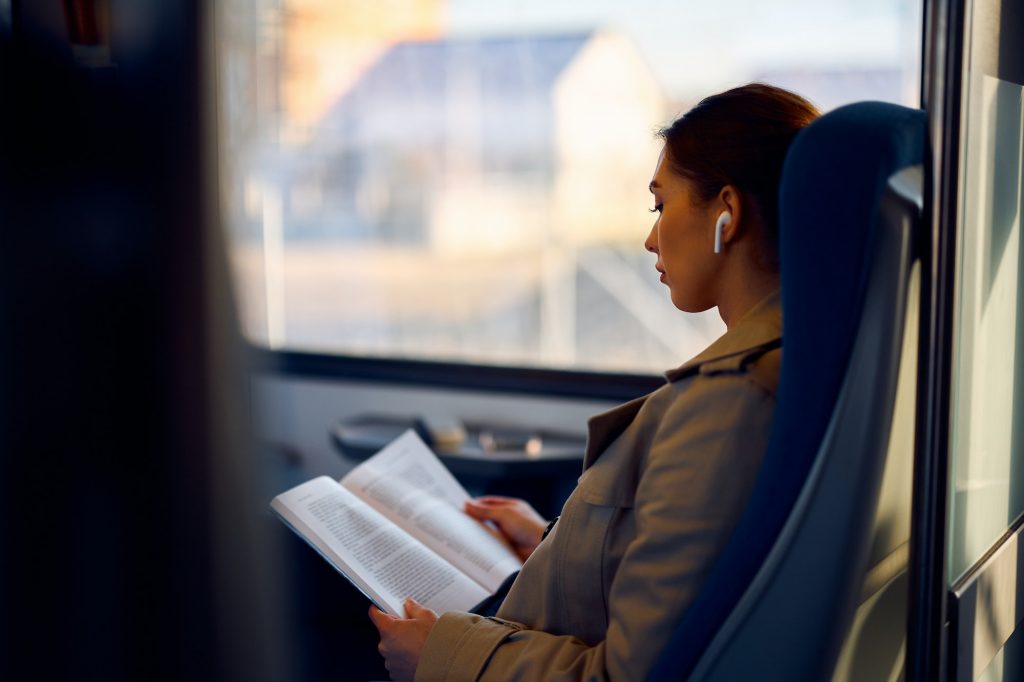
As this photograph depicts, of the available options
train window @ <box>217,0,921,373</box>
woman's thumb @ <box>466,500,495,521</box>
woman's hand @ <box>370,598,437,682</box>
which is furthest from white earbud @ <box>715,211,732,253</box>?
train window @ <box>217,0,921,373</box>

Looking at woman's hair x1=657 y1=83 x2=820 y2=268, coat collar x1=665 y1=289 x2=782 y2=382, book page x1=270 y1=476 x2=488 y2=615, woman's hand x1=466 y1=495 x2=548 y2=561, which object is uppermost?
woman's hair x1=657 y1=83 x2=820 y2=268

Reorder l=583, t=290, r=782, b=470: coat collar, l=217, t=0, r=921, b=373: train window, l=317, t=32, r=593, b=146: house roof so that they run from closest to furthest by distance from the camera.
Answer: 1. l=583, t=290, r=782, b=470: coat collar
2. l=217, t=0, r=921, b=373: train window
3. l=317, t=32, r=593, b=146: house roof

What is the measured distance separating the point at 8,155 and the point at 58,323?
115 millimetres

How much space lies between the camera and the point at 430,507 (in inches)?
55.7

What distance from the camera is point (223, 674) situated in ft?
2.35

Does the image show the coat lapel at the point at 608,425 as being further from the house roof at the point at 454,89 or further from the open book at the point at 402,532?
the house roof at the point at 454,89

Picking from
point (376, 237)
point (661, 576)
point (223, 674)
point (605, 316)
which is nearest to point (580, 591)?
point (661, 576)

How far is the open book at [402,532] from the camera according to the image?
1.18 m

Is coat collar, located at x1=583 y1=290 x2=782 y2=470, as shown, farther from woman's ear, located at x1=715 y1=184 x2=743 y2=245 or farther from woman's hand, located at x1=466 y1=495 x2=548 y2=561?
woman's hand, located at x1=466 y1=495 x2=548 y2=561

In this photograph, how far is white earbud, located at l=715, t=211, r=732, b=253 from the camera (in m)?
0.98

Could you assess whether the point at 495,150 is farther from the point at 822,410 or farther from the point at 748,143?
the point at 822,410

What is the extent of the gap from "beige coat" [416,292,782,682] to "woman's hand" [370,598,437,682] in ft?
0.14

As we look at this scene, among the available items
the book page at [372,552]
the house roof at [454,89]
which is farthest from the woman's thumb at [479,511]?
the house roof at [454,89]

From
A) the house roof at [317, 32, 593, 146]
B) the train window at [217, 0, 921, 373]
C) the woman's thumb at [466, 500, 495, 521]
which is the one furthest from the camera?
the house roof at [317, 32, 593, 146]
